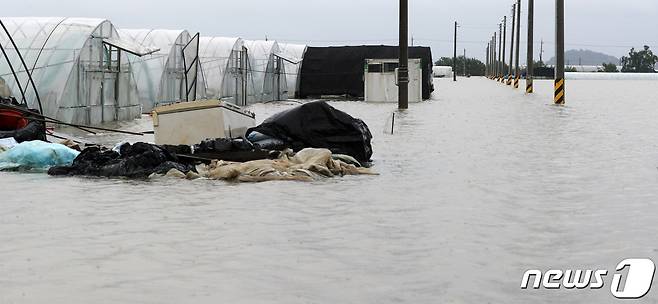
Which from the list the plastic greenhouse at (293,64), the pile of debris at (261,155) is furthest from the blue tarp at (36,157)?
the plastic greenhouse at (293,64)

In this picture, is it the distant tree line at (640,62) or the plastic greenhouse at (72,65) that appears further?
the distant tree line at (640,62)

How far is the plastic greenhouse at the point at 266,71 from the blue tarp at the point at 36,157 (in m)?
29.7

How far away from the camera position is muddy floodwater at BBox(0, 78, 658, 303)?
6230 millimetres

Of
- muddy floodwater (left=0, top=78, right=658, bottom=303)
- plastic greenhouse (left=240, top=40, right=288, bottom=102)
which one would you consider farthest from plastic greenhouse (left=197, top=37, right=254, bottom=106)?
muddy floodwater (left=0, top=78, right=658, bottom=303)

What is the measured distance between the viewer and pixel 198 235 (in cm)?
819

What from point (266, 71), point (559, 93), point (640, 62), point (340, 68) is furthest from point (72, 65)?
point (640, 62)

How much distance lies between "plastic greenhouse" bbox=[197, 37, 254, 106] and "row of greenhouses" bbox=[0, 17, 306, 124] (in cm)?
4

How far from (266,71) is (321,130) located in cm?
3183

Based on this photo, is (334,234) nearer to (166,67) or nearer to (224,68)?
(166,67)

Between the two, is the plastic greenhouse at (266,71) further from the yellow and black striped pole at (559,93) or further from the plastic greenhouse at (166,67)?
the yellow and black striped pole at (559,93)

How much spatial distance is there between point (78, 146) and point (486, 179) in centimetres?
684

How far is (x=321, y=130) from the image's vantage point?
15.5 m

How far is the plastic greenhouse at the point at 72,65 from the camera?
2352 cm

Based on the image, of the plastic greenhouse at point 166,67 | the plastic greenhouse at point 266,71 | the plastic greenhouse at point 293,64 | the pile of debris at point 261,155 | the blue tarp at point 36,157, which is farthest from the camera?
the plastic greenhouse at point 293,64
